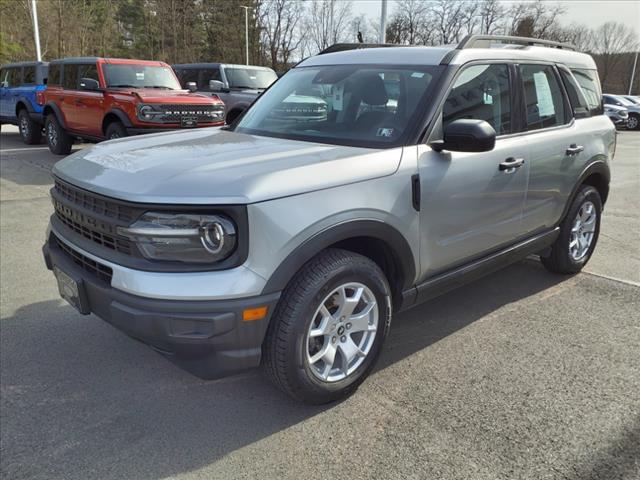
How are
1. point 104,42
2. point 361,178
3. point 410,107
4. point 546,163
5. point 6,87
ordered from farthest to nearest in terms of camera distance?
point 104,42 < point 6,87 < point 546,163 < point 410,107 < point 361,178

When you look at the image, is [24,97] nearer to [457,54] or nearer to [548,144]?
[457,54]

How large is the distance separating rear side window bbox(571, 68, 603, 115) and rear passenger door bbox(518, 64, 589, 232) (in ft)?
1.09

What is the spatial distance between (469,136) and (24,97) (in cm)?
1322

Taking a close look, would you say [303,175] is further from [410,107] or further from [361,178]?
[410,107]

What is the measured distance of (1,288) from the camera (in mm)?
4207

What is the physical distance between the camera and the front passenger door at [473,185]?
9.66ft

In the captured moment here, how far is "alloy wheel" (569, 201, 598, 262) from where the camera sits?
451 centimetres

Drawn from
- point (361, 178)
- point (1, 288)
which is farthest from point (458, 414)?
point (1, 288)

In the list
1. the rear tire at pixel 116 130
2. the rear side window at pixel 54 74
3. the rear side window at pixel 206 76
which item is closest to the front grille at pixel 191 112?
the rear tire at pixel 116 130

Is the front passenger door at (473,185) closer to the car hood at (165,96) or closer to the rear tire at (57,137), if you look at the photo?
the car hood at (165,96)

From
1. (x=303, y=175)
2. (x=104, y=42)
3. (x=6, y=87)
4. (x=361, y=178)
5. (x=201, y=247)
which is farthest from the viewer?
(x=104, y=42)

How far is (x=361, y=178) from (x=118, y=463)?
1.72 meters

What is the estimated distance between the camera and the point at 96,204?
2533 millimetres

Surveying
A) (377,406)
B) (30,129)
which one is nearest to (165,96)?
(30,129)
